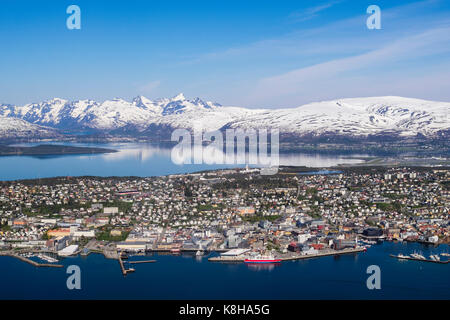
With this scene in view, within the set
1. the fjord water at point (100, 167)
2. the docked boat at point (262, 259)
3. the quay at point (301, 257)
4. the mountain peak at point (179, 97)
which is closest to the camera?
the docked boat at point (262, 259)

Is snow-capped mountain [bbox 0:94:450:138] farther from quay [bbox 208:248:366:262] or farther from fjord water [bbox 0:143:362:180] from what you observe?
quay [bbox 208:248:366:262]

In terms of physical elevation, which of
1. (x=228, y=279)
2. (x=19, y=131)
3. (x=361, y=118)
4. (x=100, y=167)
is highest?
(x=361, y=118)

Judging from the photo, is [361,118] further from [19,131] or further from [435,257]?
[435,257]

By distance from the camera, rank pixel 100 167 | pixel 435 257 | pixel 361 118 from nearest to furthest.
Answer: pixel 435 257 → pixel 100 167 → pixel 361 118

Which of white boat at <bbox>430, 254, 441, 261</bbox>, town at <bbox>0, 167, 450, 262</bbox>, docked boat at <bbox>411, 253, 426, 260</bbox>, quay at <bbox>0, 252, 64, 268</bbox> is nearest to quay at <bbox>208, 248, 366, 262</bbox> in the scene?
town at <bbox>0, 167, 450, 262</bbox>

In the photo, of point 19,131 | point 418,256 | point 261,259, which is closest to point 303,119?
point 19,131

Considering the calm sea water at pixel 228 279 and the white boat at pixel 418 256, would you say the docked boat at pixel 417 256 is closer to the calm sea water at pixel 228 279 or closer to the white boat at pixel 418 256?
the white boat at pixel 418 256

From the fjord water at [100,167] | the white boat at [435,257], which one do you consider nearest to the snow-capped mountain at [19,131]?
the fjord water at [100,167]
